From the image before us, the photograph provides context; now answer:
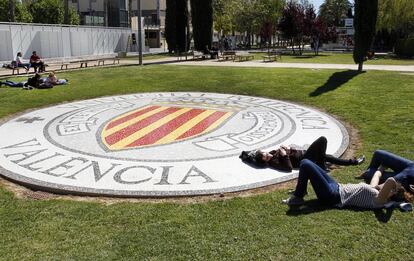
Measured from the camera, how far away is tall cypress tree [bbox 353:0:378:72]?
68.6 feet

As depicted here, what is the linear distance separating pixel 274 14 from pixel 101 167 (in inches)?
2529

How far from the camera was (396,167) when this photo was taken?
6961 millimetres

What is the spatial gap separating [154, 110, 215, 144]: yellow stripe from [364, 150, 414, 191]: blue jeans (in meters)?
4.90

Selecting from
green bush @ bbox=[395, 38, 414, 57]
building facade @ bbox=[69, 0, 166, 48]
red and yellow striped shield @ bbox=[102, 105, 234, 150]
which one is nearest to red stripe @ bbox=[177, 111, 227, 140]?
red and yellow striped shield @ bbox=[102, 105, 234, 150]

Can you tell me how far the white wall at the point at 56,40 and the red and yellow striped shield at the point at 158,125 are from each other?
19317mm

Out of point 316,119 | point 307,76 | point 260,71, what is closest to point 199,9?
point 260,71

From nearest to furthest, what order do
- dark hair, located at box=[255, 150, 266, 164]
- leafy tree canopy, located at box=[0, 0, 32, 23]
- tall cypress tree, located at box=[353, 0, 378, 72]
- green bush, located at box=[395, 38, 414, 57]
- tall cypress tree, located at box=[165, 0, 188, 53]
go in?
dark hair, located at box=[255, 150, 266, 164] → tall cypress tree, located at box=[353, 0, 378, 72] → green bush, located at box=[395, 38, 414, 57] → tall cypress tree, located at box=[165, 0, 188, 53] → leafy tree canopy, located at box=[0, 0, 32, 23]

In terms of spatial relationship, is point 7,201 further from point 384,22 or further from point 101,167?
point 384,22

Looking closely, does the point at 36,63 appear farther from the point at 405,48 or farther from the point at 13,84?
the point at 405,48

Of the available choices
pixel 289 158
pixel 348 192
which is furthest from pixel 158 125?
pixel 348 192

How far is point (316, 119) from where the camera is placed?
42.7ft

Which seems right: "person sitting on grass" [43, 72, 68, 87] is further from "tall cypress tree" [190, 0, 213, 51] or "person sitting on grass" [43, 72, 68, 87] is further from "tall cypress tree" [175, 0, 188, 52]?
"tall cypress tree" [175, 0, 188, 52]

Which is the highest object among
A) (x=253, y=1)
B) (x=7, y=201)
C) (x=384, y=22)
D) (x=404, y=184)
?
(x=253, y=1)

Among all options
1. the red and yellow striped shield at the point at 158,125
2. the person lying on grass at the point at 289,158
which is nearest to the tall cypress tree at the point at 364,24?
the red and yellow striped shield at the point at 158,125
